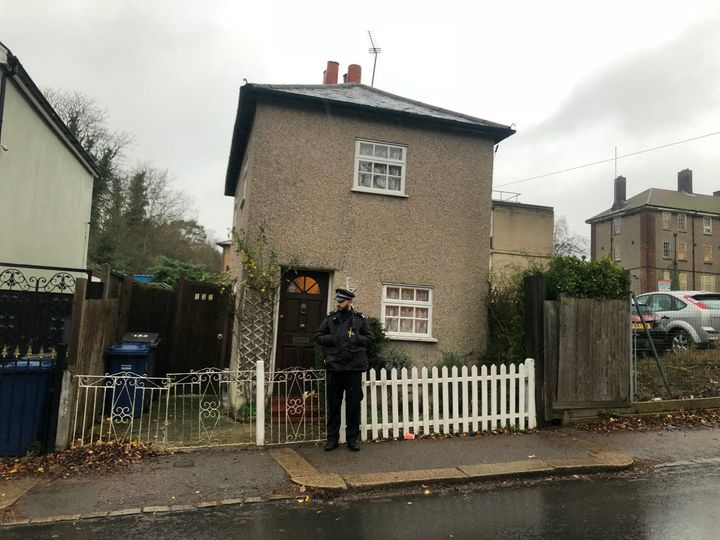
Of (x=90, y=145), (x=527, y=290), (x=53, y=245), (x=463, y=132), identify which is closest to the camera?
(x=527, y=290)

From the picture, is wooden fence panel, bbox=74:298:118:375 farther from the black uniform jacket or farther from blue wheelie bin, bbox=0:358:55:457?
the black uniform jacket

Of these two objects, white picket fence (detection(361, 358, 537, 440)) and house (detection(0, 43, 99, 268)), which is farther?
house (detection(0, 43, 99, 268))

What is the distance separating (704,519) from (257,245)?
6.71m

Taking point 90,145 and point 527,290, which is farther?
point 90,145

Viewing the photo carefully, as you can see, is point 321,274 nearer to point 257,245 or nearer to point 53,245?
point 257,245

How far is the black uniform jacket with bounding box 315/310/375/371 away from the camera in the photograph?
6309 mm

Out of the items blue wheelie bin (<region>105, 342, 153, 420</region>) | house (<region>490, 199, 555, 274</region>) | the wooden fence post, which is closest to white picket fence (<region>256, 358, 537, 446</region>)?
the wooden fence post

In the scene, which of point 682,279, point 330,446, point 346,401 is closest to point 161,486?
point 330,446

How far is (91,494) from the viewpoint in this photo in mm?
4848

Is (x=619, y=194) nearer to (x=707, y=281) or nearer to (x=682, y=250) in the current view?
(x=682, y=250)

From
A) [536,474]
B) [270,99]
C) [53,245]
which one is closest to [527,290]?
[536,474]

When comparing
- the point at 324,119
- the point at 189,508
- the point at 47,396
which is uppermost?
the point at 324,119

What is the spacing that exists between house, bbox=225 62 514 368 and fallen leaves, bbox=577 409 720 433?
Answer: 2535 millimetres

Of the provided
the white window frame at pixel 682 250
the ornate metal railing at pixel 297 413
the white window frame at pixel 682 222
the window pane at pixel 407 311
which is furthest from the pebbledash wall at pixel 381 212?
the white window frame at pixel 682 222
